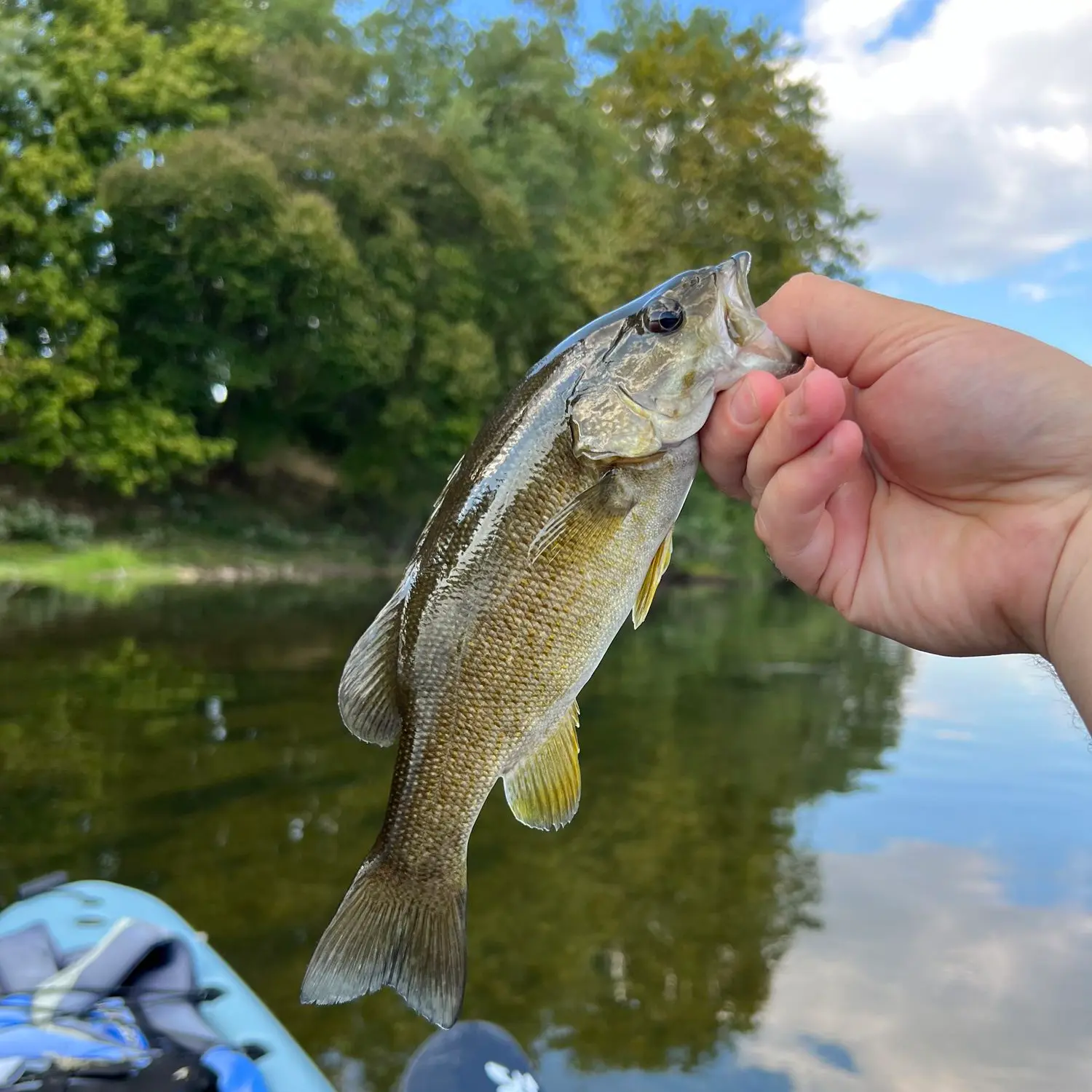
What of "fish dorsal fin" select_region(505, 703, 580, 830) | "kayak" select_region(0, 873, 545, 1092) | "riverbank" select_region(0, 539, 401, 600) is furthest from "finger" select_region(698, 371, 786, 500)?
"riverbank" select_region(0, 539, 401, 600)

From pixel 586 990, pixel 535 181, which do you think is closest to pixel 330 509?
pixel 535 181

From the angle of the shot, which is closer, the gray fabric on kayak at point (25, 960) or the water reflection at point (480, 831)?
the gray fabric on kayak at point (25, 960)

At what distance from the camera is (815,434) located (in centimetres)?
195

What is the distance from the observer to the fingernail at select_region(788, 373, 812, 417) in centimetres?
188

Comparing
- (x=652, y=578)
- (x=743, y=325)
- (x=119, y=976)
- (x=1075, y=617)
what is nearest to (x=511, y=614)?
(x=652, y=578)

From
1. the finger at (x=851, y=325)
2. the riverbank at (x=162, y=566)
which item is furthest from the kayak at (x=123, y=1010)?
the riverbank at (x=162, y=566)

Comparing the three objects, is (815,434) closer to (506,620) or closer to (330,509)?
(506,620)

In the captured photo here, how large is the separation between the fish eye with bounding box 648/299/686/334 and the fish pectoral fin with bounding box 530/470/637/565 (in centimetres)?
33

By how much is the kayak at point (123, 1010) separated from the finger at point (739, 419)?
259 centimetres

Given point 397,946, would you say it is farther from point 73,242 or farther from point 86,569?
point 73,242

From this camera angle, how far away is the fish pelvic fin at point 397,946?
1711 mm

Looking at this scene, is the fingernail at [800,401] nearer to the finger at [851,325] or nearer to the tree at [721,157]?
the finger at [851,325]

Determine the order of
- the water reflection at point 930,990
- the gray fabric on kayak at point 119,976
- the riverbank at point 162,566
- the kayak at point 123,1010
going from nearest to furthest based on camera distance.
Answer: the kayak at point 123,1010 → the gray fabric on kayak at point 119,976 → the water reflection at point 930,990 → the riverbank at point 162,566

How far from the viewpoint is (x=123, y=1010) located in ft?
11.7
